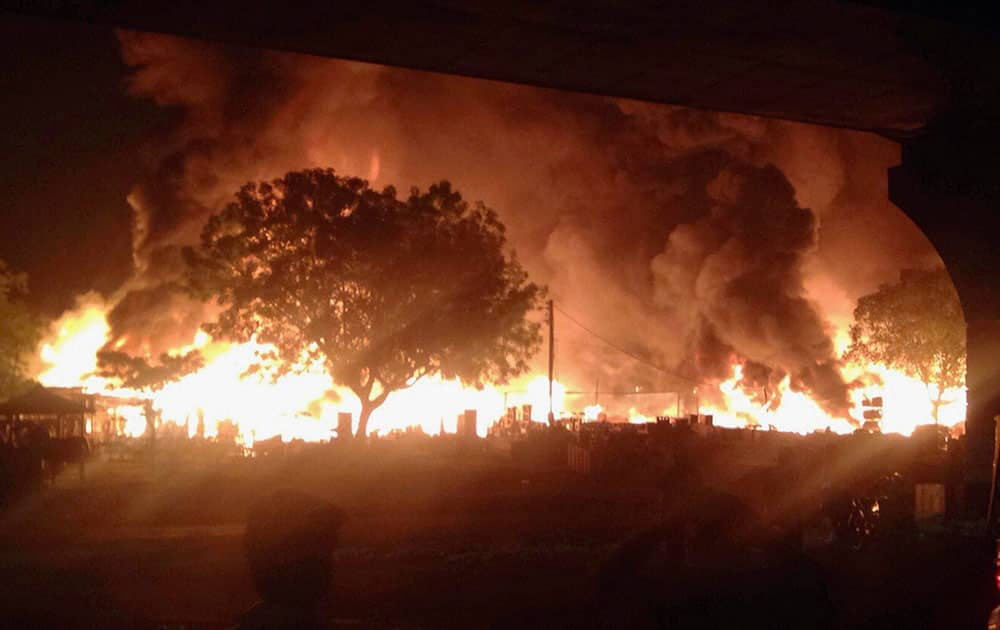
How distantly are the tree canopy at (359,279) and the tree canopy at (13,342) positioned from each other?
12.3m

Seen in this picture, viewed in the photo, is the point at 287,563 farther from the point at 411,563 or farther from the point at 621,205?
the point at 621,205

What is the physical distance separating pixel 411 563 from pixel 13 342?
121ft

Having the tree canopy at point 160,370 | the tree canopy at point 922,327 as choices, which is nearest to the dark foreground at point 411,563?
the tree canopy at point 160,370

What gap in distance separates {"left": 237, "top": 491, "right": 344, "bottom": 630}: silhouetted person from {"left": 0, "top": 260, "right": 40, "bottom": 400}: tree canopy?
44.3 meters

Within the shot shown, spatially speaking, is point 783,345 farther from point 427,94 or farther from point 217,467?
point 217,467

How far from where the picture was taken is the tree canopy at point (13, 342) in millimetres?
44438

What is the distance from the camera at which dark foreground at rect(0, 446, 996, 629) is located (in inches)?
419

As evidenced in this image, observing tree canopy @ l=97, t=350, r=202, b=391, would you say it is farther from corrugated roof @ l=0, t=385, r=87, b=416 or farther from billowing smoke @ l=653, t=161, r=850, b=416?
billowing smoke @ l=653, t=161, r=850, b=416

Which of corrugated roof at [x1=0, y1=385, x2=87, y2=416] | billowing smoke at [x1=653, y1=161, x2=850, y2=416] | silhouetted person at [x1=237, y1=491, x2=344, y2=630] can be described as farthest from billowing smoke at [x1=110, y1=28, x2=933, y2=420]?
silhouetted person at [x1=237, y1=491, x2=344, y2=630]

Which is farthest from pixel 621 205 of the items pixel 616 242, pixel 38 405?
pixel 38 405

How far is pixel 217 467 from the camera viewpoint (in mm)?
29000

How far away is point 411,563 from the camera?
13828 millimetres

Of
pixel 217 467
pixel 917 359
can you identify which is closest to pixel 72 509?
pixel 217 467

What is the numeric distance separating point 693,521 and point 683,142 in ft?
212
